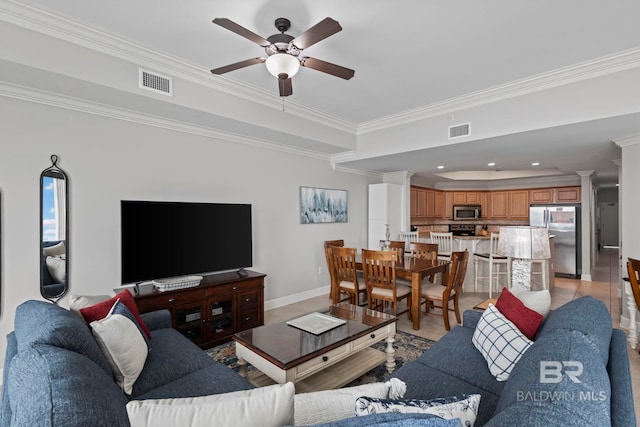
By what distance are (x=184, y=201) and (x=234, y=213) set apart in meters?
0.58

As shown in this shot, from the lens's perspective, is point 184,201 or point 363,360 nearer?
point 363,360

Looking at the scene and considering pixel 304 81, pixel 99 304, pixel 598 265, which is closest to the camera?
pixel 99 304

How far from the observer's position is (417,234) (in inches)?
226

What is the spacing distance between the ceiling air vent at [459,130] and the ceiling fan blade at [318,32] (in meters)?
2.52

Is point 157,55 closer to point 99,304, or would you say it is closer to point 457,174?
point 99,304

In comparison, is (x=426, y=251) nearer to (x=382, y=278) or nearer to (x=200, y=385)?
(x=382, y=278)

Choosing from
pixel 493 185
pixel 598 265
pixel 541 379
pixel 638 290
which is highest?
pixel 493 185

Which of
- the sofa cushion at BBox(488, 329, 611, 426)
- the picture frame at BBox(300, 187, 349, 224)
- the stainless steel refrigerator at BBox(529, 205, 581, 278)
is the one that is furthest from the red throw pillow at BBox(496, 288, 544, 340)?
the stainless steel refrigerator at BBox(529, 205, 581, 278)

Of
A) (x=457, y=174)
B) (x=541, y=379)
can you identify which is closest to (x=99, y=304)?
(x=541, y=379)

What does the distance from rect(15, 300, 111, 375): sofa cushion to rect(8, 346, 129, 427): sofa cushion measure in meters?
0.12

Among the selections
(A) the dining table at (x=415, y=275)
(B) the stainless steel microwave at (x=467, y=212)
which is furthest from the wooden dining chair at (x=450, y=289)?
(B) the stainless steel microwave at (x=467, y=212)

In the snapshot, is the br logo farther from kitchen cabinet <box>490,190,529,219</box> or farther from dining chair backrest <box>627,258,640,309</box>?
kitchen cabinet <box>490,190,529,219</box>

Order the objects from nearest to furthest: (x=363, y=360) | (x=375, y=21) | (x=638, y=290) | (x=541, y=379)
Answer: (x=541, y=379)
(x=375, y=21)
(x=363, y=360)
(x=638, y=290)

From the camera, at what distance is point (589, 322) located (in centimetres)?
144
